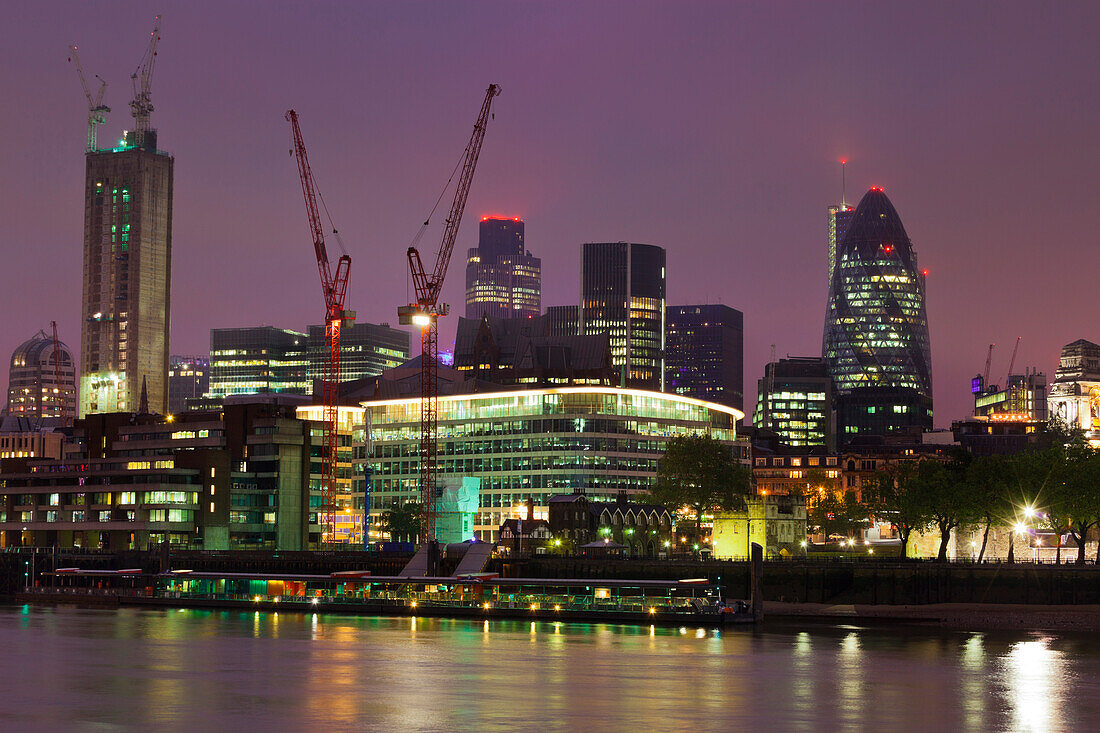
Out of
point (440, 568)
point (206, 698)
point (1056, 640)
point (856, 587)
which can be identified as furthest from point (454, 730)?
point (440, 568)

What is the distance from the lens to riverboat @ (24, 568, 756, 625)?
450ft

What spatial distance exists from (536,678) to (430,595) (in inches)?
2500

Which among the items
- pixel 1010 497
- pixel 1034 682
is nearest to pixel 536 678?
pixel 1034 682

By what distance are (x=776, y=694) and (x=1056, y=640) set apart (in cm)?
4925

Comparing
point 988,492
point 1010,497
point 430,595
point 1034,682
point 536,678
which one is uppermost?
point 988,492

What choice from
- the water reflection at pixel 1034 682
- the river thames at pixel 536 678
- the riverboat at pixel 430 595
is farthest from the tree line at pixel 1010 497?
the water reflection at pixel 1034 682

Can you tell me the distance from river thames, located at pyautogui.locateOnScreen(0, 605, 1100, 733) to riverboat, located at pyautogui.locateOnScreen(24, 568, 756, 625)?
7.78m

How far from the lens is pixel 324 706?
7669 cm

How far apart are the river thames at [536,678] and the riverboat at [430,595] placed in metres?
7.78

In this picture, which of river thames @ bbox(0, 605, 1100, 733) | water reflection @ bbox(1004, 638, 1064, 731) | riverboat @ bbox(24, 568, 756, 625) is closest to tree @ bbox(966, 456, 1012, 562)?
river thames @ bbox(0, 605, 1100, 733)

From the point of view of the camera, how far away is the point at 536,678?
291 ft

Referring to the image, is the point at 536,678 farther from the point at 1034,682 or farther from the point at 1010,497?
the point at 1010,497

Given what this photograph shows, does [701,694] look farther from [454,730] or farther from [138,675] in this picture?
[138,675]

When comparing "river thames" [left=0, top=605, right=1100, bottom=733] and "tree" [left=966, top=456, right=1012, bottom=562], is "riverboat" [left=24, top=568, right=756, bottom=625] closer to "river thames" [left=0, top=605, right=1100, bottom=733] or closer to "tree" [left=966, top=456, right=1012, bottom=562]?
"river thames" [left=0, top=605, right=1100, bottom=733]
